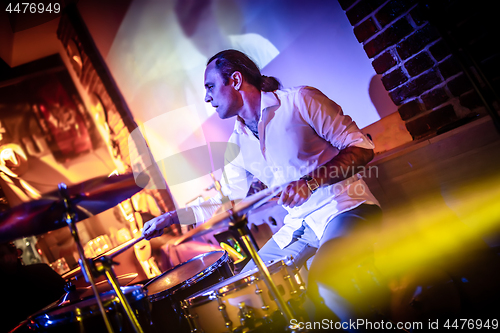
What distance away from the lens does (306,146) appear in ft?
5.08

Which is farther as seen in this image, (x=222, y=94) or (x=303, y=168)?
(x=222, y=94)

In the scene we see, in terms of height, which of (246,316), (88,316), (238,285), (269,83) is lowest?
(246,316)

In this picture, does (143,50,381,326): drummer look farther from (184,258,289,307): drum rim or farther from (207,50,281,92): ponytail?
(184,258,289,307): drum rim

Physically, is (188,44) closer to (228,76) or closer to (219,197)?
(228,76)

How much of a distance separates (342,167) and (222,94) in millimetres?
947

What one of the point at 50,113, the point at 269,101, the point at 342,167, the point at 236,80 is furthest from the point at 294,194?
the point at 50,113

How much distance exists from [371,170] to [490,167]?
1.69ft

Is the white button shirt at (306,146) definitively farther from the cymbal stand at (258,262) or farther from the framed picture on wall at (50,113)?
the framed picture on wall at (50,113)

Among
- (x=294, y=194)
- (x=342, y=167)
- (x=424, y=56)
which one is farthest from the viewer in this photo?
(x=424, y=56)

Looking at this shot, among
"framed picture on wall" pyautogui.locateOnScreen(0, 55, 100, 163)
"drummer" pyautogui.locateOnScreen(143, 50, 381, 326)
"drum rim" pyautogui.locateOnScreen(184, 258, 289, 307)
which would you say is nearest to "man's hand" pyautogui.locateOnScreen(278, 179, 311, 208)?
"drummer" pyautogui.locateOnScreen(143, 50, 381, 326)

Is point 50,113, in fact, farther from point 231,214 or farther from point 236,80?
point 231,214

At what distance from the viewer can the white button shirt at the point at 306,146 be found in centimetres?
137

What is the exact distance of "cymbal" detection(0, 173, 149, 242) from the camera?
46.6 inches

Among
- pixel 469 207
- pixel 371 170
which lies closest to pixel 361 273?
pixel 371 170
